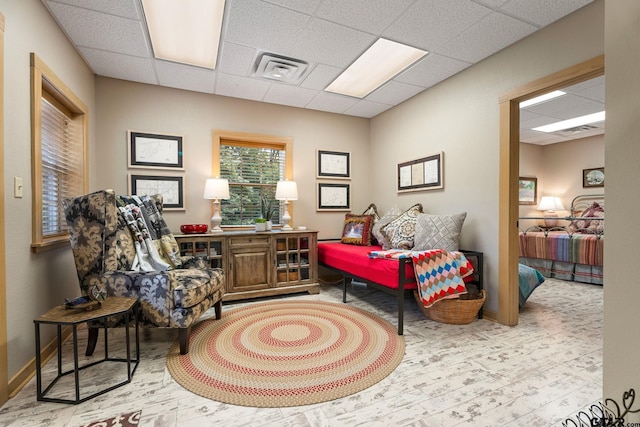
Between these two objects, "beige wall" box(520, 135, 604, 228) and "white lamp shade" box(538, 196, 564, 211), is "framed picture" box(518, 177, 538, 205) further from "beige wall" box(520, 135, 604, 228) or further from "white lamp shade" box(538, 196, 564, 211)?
"white lamp shade" box(538, 196, 564, 211)

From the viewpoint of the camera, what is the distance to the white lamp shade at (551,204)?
242 inches

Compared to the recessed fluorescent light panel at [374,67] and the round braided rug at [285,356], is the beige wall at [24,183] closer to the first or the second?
the round braided rug at [285,356]

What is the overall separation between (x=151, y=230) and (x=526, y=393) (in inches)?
119

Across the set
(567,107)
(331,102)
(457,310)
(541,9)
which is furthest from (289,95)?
(567,107)

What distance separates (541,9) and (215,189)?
134 inches

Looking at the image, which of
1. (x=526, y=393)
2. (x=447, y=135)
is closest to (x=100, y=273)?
(x=526, y=393)

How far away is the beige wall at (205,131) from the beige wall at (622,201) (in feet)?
11.0

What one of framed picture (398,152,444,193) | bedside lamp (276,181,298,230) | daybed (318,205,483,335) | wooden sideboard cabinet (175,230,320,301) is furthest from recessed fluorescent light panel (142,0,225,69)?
framed picture (398,152,444,193)

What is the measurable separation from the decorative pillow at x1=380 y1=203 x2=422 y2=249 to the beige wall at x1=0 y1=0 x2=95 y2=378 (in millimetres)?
3151

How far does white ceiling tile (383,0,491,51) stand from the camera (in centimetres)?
212

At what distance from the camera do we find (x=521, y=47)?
2.52 metres

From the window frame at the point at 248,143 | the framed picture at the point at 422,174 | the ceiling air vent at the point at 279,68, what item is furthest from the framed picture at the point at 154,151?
the framed picture at the point at 422,174

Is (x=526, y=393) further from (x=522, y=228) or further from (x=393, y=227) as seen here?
(x=522, y=228)

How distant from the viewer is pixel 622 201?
3.48ft
